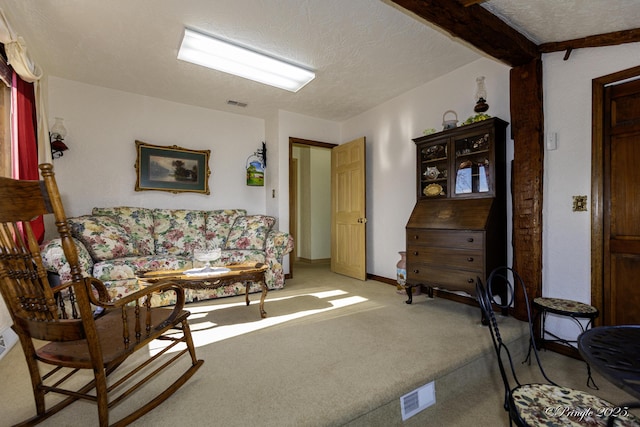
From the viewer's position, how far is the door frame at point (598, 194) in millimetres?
2197

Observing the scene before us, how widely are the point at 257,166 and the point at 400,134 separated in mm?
2223

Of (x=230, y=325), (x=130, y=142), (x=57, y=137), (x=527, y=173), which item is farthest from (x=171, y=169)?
(x=527, y=173)

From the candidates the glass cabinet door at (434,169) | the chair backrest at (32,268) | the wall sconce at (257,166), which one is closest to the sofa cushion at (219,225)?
the wall sconce at (257,166)

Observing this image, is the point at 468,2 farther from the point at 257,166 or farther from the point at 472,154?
the point at 257,166

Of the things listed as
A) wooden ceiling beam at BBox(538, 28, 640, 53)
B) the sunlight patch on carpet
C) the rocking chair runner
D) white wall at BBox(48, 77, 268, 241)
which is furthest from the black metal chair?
white wall at BBox(48, 77, 268, 241)

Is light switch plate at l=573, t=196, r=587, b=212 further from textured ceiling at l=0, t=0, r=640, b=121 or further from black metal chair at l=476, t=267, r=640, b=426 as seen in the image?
black metal chair at l=476, t=267, r=640, b=426

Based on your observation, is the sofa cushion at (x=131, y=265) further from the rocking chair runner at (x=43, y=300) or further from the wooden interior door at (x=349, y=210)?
the wooden interior door at (x=349, y=210)

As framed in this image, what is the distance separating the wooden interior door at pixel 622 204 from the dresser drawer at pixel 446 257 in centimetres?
86

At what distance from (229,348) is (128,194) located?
113 inches

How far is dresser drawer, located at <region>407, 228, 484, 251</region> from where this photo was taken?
262 centimetres

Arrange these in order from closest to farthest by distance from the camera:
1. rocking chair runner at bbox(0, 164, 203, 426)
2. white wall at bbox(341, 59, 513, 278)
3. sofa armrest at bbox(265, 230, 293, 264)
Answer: rocking chair runner at bbox(0, 164, 203, 426) → white wall at bbox(341, 59, 513, 278) → sofa armrest at bbox(265, 230, 293, 264)

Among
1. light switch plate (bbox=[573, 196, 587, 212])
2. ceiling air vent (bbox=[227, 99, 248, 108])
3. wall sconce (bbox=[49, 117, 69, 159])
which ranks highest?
ceiling air vent (bbox=[227, 99, 248, 108])

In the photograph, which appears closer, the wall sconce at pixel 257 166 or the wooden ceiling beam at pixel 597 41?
the wooden ceiling beam at pixel 597 41

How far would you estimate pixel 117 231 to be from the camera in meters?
3.30
